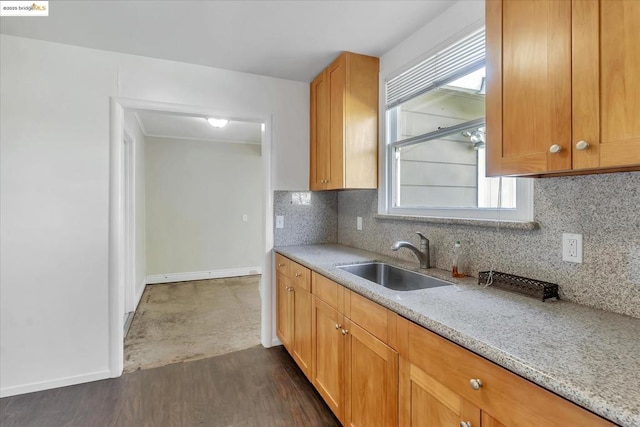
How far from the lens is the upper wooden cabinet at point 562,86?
91cm

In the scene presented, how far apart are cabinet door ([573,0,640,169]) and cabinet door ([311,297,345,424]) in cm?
129

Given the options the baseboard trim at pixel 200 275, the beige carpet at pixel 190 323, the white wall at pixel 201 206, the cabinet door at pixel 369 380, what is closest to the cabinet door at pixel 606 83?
the cabinet door at pixel 369 380

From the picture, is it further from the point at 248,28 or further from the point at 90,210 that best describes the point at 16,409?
the point at 248,28

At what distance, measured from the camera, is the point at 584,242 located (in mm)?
1258

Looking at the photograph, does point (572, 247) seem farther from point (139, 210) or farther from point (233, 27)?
point (139, 210)

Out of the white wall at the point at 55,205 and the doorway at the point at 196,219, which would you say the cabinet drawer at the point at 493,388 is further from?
the doorway at the point at 196,219

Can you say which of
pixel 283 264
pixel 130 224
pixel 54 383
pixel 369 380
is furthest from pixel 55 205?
pixel 369 380

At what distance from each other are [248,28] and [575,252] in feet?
7.14

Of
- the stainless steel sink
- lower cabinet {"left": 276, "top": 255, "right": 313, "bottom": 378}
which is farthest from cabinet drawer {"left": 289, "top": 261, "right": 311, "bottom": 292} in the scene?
the stainless steel sink

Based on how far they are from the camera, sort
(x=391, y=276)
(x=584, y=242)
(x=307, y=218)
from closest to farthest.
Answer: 1. (x=584, y=242)
2. (x=391, y=276)
3. (x=307, y=218)

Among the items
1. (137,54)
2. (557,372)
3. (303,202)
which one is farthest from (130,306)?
(557,372)

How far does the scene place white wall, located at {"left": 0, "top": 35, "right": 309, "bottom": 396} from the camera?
2.22 m

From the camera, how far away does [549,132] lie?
108 cm

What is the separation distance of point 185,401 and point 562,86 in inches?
102
